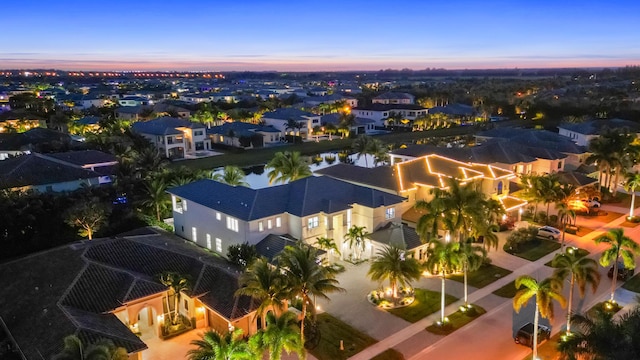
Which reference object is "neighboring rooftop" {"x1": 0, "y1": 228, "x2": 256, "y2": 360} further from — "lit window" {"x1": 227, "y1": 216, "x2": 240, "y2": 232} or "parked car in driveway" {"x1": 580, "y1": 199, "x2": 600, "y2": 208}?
"parked car in driveway" {"x1": 580, "y1": 199, "x2": 600, "y2": 208}

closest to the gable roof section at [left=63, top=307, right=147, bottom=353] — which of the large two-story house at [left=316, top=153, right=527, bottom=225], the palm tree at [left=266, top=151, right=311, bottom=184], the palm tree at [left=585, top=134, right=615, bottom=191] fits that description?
the large two-story house at [left=316, top=153, right=527, bottom=225]

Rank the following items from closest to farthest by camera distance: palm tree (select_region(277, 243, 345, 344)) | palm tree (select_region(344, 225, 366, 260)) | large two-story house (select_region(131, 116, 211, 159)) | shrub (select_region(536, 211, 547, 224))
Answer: palm tree (select_region(277, 243, 345, 344)) < palm tree (select_region(344, 225, 366, 260)) < shrub (select_region(536, 211, 547, 224)) < large two-story house (select_region(131, 116, 211, 159))

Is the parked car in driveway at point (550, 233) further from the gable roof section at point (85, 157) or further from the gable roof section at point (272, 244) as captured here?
the gable roof section at point (85, 157)

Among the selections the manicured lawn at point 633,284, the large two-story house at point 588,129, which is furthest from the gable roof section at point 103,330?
the large two-story house at point 588,129

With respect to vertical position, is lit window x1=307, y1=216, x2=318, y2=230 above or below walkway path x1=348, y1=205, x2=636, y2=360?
above

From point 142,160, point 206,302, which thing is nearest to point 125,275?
point 206,302

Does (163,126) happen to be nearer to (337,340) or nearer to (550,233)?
(550,233)

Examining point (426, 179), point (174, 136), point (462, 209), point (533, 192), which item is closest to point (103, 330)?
point (462, 209)

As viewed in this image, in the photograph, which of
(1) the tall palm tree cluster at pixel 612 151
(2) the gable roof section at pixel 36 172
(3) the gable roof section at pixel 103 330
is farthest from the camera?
(1) the tall palm tree cluster at pixel 612 151
